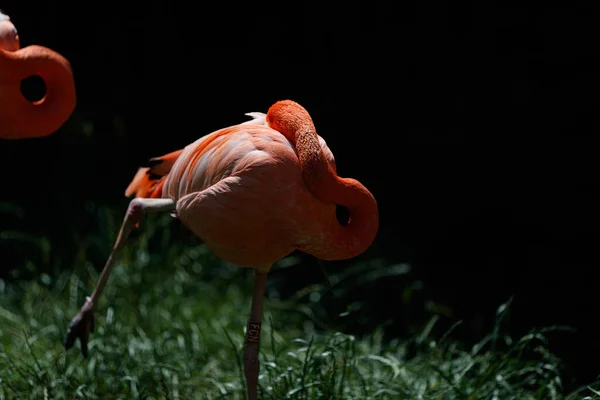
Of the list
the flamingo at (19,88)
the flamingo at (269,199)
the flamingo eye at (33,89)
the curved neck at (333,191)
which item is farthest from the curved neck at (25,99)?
the flamingo eye at (33,89)

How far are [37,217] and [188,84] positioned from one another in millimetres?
1085

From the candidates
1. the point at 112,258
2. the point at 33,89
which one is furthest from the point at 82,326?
the point at 33,89

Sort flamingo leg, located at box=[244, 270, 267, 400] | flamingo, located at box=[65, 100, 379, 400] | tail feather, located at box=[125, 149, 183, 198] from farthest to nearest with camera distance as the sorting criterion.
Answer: tail feather, located at box=[125, 149, 183, 198]
flamingo leg, located at box=[244, 270, 267, 400]
flamingo, located at box=[65, 100, 379, 400]

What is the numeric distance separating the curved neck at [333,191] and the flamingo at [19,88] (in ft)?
2.35

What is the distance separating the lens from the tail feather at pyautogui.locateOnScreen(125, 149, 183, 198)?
2492 millimetres

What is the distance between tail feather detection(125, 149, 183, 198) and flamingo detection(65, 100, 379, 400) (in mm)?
245

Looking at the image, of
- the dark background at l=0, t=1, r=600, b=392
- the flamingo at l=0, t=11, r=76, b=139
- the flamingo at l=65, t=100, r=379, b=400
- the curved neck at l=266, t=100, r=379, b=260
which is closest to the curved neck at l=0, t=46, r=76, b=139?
the flamingo at l=0, t=11, r=76, b=139

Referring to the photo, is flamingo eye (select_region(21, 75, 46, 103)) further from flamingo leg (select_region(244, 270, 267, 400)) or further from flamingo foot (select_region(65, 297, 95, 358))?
flamingo leg (select_region(244, 270, 267, 400))

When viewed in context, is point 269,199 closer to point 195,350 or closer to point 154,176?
point 154,176

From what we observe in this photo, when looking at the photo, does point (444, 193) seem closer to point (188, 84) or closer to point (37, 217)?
point (188, 84)

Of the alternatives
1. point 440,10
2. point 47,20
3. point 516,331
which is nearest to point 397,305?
point 516,331

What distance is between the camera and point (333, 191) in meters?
2.06

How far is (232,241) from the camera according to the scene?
210 centimetres

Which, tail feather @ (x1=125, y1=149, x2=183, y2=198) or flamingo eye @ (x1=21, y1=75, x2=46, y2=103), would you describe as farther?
flamingo eye @ (x1=21, y1=75, x2=46, y2=103)
